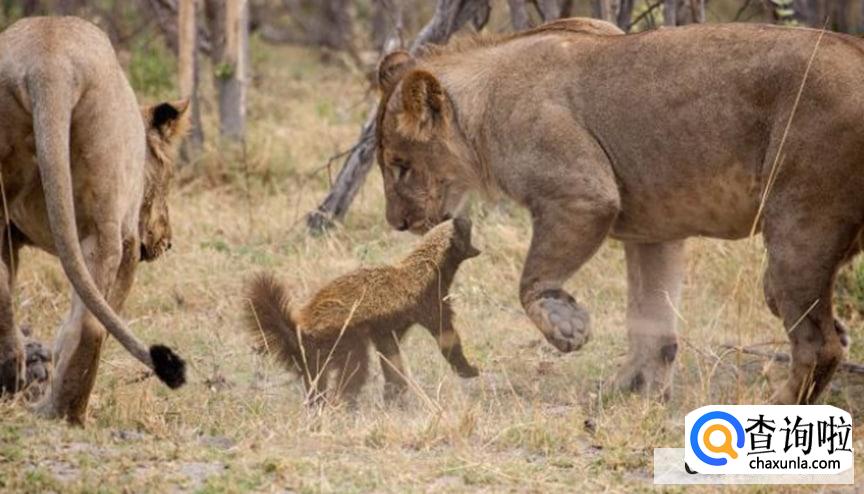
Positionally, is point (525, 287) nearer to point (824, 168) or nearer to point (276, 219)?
point (824, 168)

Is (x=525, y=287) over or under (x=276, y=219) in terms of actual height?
over

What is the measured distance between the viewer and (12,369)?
531 centimetres

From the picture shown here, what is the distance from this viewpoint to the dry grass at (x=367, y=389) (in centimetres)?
468

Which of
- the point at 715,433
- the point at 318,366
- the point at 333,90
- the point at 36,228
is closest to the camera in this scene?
A: the point at 715,433

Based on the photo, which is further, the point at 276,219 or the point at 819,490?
the point at 276,219

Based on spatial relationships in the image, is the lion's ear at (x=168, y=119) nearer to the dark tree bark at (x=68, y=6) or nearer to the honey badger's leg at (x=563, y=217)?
the honey badger's leg at (x=563, y=217)

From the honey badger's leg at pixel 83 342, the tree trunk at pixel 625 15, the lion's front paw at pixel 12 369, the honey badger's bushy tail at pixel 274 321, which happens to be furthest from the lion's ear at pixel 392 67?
the tree trunk at pixel 625 15

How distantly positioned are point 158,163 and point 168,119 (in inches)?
7.1

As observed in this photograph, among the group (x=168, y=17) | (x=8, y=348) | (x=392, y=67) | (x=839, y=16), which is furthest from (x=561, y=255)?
(x=839, y=16)

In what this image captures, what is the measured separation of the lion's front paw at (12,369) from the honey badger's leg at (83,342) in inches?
5.6

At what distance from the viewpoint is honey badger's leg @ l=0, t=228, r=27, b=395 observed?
5.16m

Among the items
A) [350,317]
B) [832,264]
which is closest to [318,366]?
[350,317]

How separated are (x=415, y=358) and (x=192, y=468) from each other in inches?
86.4

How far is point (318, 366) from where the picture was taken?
5.99 metres
